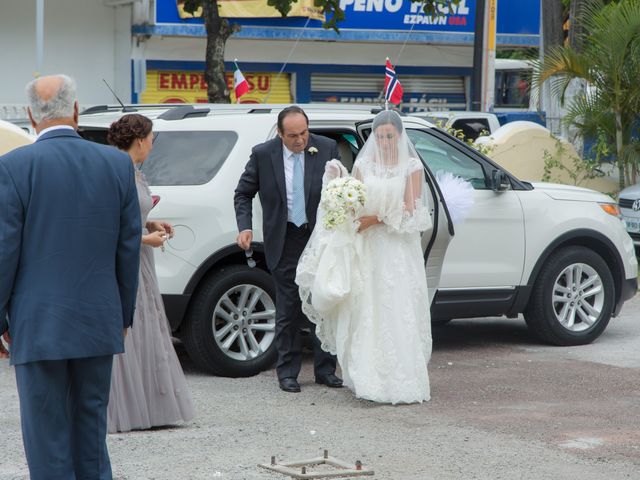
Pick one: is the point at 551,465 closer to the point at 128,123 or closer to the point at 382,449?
the point at 382,449

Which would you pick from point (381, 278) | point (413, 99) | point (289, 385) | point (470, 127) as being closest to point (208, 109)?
point (381, 278)

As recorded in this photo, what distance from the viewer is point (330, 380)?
8.22 meters

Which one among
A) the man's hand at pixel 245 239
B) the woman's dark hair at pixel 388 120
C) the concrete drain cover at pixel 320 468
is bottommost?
the concrete drain cover at pixel 320 468

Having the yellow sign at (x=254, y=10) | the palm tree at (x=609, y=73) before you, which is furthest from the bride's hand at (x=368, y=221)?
the yellow sign at (x=254, y=10)

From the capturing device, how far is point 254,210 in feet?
27.7

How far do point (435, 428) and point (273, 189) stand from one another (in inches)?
79.5

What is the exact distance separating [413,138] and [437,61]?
1858 centimetres

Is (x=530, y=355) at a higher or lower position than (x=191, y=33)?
lower

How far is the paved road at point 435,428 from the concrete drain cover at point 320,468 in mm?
70

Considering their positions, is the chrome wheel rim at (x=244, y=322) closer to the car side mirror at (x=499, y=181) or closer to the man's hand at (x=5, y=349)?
the car side mirror at (x=499, y=181)

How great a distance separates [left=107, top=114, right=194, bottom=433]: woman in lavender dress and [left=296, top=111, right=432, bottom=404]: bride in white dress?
1245 mm

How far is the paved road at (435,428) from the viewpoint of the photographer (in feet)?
20.0

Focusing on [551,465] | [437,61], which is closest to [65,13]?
[437,61]

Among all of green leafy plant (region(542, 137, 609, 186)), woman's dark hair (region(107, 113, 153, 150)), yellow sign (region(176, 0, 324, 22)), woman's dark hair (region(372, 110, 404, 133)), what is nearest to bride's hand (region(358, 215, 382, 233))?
woman's dark hair (region(372, 110, 404, 133))
